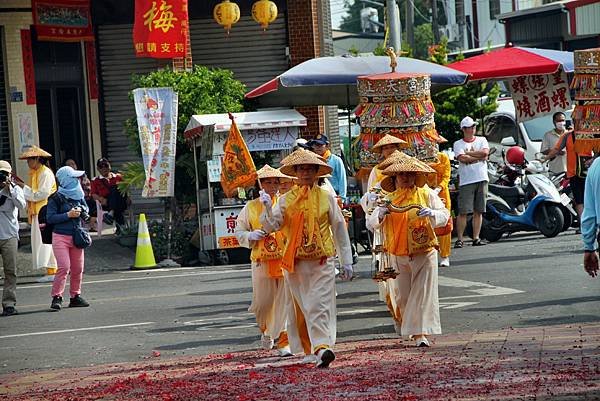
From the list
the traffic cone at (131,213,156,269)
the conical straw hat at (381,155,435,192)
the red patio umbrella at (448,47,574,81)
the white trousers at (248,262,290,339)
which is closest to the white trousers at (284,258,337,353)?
the white trousers at (248,262,290,339)

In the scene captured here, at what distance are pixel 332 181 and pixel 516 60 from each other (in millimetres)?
6552

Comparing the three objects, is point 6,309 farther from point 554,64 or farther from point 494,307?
point 554,64

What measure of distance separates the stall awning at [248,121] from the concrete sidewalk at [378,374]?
356 inches

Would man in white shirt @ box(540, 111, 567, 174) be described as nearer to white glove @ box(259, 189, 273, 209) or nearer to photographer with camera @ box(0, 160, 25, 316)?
photographer with camera @ box(0, 160, 25, 316)

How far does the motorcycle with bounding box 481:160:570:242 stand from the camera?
21141 millimetres

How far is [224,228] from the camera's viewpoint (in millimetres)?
21203

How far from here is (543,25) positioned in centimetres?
4381

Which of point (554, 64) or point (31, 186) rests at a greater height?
point (554, 64)

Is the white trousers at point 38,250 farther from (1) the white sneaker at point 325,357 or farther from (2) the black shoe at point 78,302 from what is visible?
(1) the white sneaker at point 325,357

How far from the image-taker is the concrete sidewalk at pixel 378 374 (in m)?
9.23

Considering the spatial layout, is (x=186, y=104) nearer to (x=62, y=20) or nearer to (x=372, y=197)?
(x=62, y=20)

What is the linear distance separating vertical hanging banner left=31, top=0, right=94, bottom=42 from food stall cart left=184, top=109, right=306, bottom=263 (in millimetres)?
5207

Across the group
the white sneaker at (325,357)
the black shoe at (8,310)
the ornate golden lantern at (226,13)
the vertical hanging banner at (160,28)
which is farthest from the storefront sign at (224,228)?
the white sneaker at (325,357)

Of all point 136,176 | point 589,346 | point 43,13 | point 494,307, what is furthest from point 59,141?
point 589,346
